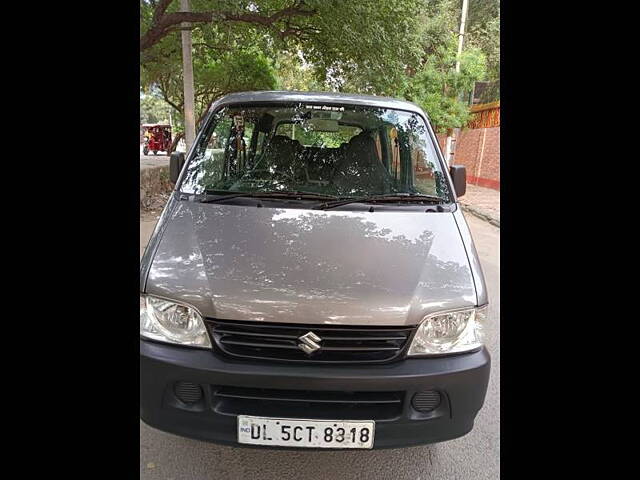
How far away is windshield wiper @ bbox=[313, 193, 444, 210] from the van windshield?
0.24 feet

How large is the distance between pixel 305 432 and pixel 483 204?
10.5m

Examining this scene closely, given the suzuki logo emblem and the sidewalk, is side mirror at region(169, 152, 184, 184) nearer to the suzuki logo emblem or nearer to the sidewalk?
the suzuki logo emblem

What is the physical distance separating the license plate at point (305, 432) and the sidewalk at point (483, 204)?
814 cm

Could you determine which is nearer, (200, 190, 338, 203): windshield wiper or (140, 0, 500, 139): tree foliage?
(200, 190, 338, 203): windshield wiper

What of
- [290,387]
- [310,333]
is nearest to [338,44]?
[310,333]

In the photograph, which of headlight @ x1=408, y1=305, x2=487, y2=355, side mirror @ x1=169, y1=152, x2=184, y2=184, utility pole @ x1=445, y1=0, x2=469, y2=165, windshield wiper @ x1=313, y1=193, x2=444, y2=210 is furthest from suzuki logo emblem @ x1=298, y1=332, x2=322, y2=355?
utility pole @ x1=445, y1=0, x2=469, y2=165

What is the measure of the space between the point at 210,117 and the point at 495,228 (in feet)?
24.2

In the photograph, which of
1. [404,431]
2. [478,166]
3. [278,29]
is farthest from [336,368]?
[478,166]

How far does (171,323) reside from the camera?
1867mm

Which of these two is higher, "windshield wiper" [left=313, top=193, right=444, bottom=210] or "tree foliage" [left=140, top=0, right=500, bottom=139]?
"tree foliage" [left=140, top=0, right=500, bottom=139]

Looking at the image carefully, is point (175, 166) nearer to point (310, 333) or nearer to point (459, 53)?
point (310, 333)

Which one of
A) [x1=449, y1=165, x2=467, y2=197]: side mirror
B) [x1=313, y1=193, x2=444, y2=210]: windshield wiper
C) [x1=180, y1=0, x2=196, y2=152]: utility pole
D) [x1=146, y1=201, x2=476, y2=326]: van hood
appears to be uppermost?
[x1=180, y1=0, x2=196, y2=152]: utility pole

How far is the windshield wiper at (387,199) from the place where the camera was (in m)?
2.42

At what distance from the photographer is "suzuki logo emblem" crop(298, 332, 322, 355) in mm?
1789
